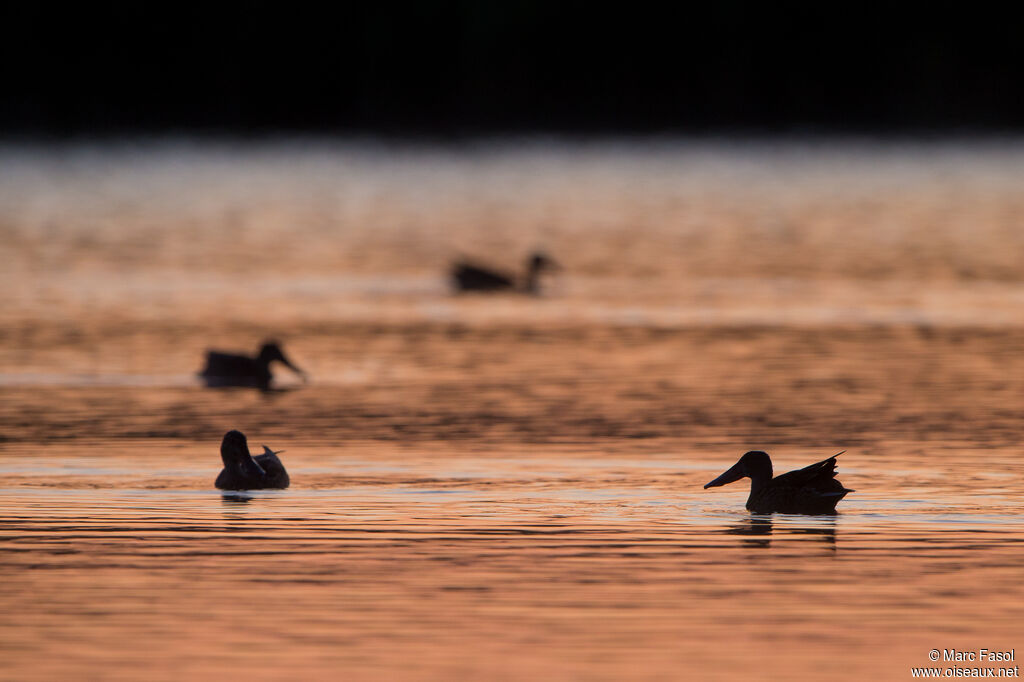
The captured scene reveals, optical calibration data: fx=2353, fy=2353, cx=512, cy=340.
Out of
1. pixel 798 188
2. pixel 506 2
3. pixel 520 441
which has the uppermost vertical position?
pixel 506 2

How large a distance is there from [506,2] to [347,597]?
3863 inches

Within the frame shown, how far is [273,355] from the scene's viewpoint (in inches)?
913

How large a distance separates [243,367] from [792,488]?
30.4 ft

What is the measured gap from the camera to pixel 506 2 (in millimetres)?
109188

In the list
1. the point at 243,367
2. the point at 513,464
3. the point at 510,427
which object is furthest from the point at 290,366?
the point at 513,464

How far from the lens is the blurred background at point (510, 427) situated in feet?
39.3

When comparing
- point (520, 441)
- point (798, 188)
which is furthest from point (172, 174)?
point (520, 441)

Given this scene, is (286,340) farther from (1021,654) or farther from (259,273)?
(1021,654)

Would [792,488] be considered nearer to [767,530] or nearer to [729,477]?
[767,530]

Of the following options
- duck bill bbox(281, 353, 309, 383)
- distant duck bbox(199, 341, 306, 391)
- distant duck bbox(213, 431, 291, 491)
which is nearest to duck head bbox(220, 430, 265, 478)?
distant duck bbox(213, 431, 291, 491)

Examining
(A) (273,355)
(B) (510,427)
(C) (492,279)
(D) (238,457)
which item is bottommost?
(D) (238,457)

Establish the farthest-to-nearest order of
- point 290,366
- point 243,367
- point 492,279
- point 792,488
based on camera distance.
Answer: point 492,279 → point 290,366 → point 243,367 → point 792,488

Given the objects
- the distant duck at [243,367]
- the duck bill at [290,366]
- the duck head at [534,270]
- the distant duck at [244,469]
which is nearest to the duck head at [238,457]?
the distant duck at [244,469]

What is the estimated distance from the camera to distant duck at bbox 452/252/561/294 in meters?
34.6
